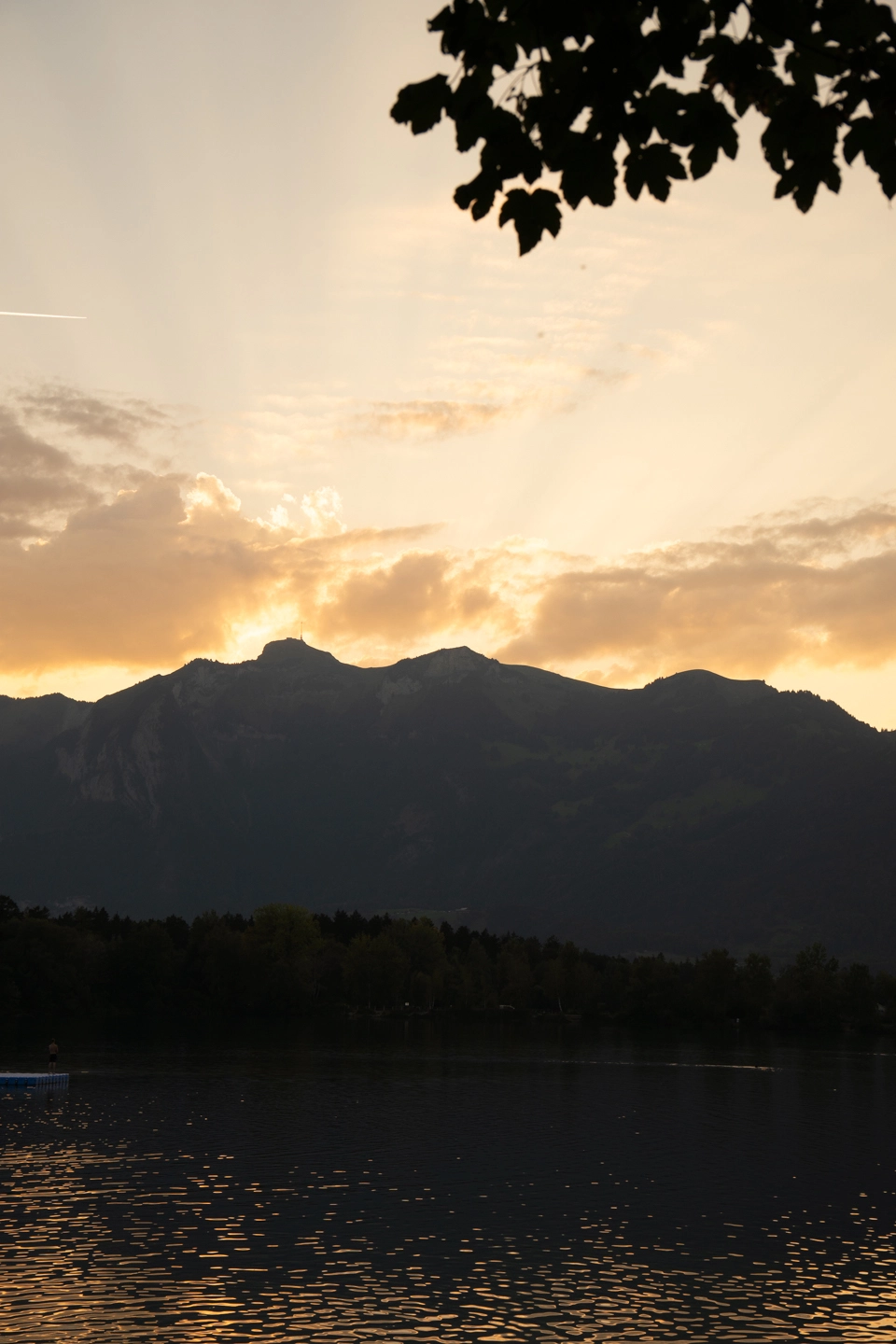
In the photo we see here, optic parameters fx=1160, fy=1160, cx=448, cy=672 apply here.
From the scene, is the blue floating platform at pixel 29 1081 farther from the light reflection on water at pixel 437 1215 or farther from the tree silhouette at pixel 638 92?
the tree silhouette at pixel 638 92

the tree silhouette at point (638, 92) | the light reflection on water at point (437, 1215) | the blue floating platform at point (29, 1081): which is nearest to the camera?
the tree silhouette at point (638, 92)

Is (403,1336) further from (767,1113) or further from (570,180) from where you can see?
(767,1113)

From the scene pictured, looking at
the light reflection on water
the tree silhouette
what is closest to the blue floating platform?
the light reflection on water

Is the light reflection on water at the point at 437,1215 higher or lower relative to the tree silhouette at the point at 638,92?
lower

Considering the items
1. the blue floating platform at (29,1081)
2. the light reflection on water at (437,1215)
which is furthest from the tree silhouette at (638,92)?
the blue floating platform at (29,1081)

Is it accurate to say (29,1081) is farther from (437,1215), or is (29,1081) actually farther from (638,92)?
(638,92)

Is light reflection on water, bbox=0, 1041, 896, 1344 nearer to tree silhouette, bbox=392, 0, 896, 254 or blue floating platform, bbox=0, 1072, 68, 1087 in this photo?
blue floating platform, bbox=0, 1072, 68, 1087

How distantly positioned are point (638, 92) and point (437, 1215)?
7459cm

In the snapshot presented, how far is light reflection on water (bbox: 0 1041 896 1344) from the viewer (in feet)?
174

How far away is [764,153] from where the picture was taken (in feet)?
42.4

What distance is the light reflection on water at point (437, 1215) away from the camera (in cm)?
5309

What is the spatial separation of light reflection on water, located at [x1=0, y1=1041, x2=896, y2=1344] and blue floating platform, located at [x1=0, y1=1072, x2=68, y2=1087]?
110 inches

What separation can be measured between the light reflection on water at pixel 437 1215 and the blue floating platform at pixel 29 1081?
278cm

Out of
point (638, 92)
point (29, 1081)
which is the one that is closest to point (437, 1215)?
point (638, 92)
